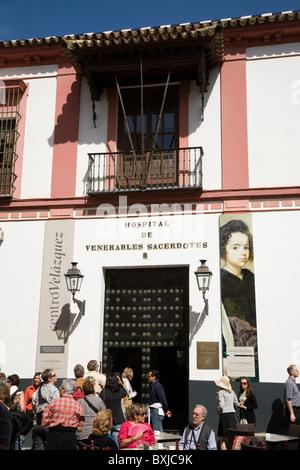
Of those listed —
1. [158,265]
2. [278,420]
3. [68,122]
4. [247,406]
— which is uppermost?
[68,122]

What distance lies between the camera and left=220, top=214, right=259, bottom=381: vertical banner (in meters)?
8.61

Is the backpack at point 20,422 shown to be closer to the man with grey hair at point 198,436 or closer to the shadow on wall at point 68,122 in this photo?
the man with grey hair at point 198,436

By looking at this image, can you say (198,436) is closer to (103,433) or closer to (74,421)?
(103,433)

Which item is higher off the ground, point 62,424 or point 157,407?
point 62,424

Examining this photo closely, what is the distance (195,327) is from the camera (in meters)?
8.96

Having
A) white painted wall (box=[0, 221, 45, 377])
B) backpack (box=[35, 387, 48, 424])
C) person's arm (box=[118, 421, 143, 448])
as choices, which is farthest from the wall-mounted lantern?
person's arm (box=[118, 421, 143, 448])

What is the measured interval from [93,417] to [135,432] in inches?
30.2

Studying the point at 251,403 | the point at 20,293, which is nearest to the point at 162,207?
the point at 20,293

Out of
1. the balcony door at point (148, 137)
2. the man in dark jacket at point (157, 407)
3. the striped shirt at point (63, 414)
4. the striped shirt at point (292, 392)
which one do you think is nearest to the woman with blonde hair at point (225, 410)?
the striped shirt at point (292, 392)

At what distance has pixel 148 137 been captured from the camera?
10.2 meters

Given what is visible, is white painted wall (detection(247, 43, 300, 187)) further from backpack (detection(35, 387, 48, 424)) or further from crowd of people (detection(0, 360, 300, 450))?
backpack (detection(35, 387, 48, 424))

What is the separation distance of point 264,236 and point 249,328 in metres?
1.65

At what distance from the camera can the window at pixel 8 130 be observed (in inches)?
408
